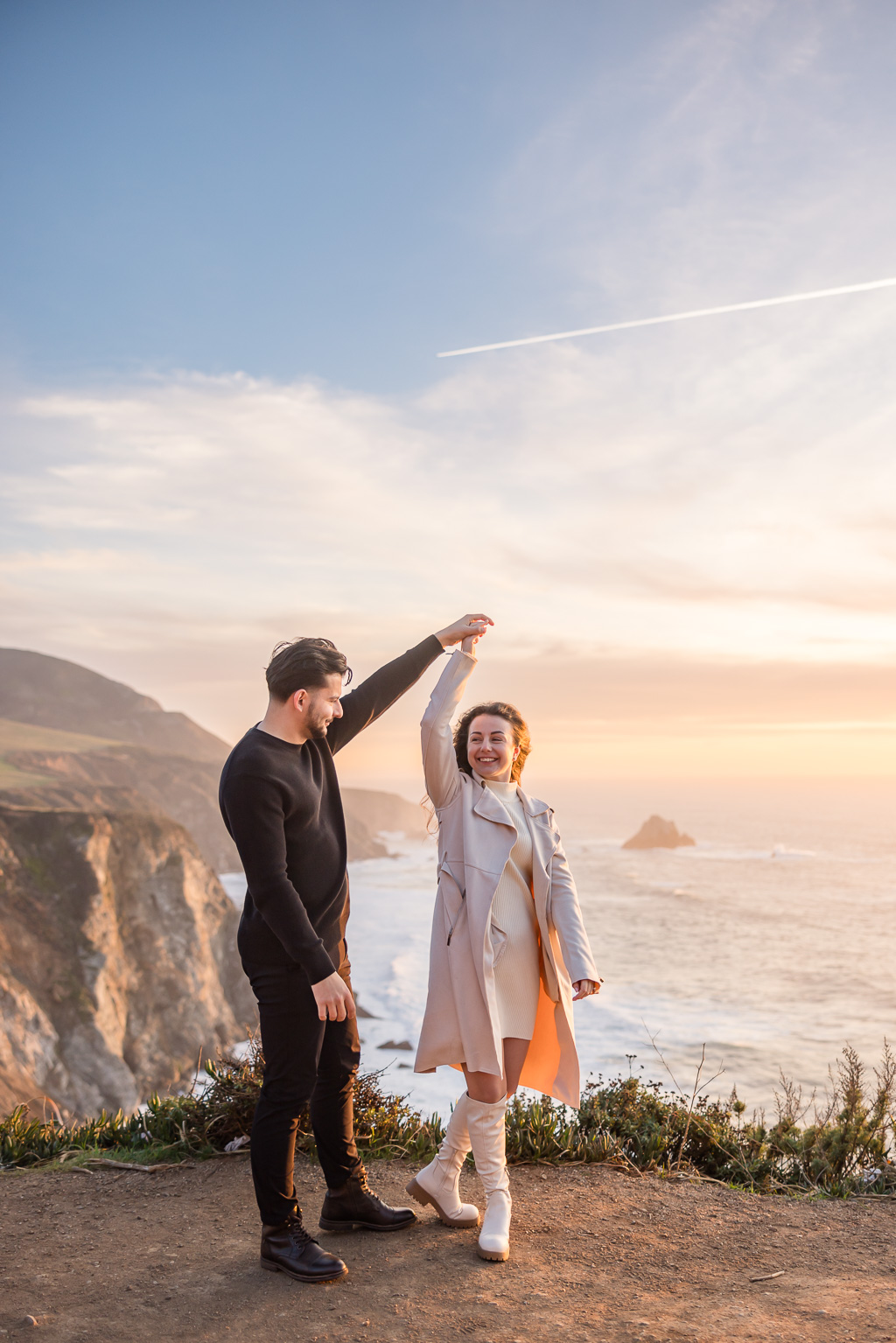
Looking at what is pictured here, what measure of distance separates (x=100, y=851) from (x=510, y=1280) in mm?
34325

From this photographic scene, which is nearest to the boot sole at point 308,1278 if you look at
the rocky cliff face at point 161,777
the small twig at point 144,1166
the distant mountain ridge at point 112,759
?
the small twig at point 144,1166

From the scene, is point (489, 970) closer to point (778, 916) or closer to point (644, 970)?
point (644, 970)

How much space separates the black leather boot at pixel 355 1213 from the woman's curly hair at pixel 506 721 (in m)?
1.84

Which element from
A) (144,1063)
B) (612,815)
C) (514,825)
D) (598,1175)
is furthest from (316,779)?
(612,815)

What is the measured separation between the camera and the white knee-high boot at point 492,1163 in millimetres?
3566

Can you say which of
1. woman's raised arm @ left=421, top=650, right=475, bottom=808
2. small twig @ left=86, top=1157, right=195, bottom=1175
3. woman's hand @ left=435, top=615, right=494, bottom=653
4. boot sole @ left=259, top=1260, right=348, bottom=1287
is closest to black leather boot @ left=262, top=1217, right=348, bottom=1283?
boot sole @ left=259, top=1260, right=348, bottom=1287

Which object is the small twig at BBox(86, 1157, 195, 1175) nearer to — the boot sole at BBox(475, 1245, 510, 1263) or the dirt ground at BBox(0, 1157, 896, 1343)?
the dirt ground at BBox(0, 1157, 896, 1343)

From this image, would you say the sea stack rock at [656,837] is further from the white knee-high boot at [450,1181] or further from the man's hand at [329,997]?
the man's hand at [329,997]

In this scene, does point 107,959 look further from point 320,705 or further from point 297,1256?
point 320,705

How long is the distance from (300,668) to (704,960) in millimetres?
48962

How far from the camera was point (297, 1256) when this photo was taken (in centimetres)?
331

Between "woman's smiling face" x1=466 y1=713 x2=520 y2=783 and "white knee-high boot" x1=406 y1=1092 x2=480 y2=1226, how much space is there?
4.66ft

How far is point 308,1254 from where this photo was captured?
3.30 m

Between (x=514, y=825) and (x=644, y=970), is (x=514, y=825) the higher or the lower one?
the higher one
